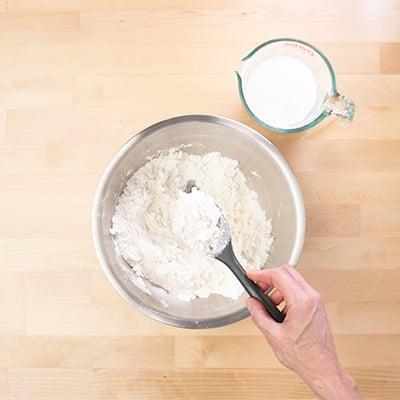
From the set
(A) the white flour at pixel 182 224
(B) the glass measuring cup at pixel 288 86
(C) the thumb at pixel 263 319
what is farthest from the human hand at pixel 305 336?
(B) the glass measuring cup at pixel 288 86

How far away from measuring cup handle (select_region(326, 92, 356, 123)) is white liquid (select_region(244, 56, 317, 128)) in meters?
0.04

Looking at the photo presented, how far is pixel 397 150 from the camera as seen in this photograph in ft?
3.71

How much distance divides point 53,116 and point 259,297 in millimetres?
599

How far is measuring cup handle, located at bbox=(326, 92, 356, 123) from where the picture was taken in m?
1.01

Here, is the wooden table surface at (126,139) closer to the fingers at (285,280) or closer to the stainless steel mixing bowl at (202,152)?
the stainless steel mixing bowl at (202,152)

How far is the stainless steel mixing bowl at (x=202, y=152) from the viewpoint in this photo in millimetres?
946

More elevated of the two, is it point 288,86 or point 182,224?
point 288,86

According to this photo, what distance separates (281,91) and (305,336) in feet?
1.62

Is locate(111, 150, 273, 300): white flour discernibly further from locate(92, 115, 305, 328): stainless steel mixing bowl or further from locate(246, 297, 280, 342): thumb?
locate(246, 297, 280, 342): thumb

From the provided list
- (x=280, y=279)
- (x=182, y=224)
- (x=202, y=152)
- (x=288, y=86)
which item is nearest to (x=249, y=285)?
(x=280, y=279)

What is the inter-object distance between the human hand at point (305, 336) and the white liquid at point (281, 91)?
341 mm

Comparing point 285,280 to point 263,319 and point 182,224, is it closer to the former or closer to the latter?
point 263,319

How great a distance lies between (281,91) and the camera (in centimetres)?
105

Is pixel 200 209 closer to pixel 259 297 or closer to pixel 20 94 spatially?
pixel 259 297
